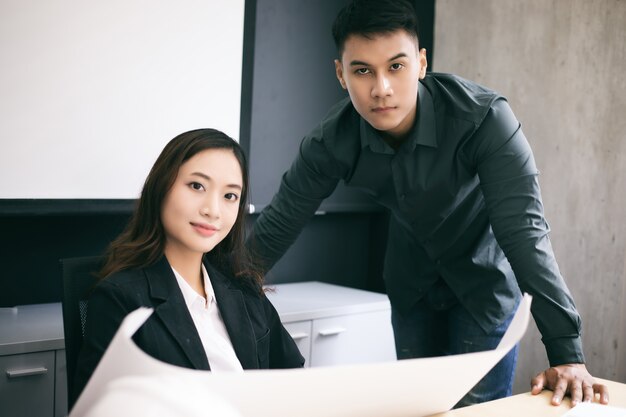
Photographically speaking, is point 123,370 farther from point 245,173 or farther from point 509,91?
point 509,91

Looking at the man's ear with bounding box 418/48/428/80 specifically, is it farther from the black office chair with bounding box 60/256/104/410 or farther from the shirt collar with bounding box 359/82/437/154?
the black office chair with bounding box 60/256/104/410

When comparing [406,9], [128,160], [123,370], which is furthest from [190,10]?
[123,370]

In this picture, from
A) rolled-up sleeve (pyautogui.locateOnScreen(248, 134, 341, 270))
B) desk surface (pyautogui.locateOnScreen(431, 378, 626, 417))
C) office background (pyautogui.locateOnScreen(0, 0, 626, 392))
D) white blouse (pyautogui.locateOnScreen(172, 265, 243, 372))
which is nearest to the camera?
desk surface (pyautogui.locateOnScreen(431, 378, 626, 417))

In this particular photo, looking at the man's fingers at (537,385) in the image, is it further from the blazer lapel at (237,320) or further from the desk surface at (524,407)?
the blazer lapel at (237,320)

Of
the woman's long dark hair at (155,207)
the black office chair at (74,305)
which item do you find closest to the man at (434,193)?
the woman's long dark hair at (155,207)

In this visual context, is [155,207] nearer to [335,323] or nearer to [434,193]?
[434,193]

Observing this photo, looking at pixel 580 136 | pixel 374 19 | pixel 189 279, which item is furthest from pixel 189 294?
pixel 580 136

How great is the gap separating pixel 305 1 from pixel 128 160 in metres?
1.24

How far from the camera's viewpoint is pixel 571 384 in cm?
121

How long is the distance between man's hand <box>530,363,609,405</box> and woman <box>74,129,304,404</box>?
0.53 metres

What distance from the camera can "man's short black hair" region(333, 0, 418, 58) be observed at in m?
1.50

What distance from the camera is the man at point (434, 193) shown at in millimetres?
1405

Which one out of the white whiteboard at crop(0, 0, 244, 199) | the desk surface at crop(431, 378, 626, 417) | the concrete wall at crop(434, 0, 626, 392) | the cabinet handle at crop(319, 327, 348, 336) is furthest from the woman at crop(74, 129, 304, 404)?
the concrete wall at crop(434, 0, 626, 392)

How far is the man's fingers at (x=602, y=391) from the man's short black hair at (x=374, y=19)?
86cm
